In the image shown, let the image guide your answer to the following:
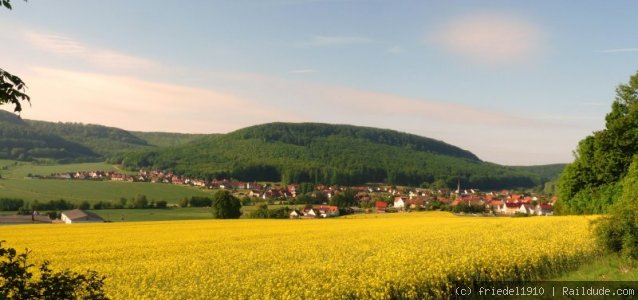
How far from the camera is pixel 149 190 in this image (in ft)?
372

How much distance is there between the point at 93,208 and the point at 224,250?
67.9m

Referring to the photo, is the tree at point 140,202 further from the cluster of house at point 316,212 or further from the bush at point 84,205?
the cluster of house at point 316,212

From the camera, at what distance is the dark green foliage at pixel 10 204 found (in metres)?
76.8

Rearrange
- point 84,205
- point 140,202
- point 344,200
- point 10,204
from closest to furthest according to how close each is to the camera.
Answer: point 10,204 → point 84,205 → point 140,202 → point 344,200

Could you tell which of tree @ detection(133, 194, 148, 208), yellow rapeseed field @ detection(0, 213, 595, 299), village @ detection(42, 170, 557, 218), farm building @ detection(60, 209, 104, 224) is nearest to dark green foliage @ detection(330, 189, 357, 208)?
village @ detection(42, 170, 557, 218)

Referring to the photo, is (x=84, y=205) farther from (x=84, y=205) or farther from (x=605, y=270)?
(x=605, y=270)

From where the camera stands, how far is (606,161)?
140 feet

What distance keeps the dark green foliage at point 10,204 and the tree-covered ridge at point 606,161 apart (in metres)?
74.9

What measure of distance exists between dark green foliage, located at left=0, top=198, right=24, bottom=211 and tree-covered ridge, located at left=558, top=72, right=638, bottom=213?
2949 inches

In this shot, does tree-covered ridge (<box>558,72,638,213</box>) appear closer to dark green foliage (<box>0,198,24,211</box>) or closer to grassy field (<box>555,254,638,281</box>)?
grassy field (<box>555,254,638,281</box>)

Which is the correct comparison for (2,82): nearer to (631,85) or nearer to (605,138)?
(605,138)

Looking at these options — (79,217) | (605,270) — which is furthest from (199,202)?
(605,270)

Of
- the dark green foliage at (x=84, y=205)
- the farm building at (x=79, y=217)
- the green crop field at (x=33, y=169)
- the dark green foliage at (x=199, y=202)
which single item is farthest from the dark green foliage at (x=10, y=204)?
the green crop field at (x=33, y=169)

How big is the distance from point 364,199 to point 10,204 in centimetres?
6785
